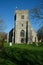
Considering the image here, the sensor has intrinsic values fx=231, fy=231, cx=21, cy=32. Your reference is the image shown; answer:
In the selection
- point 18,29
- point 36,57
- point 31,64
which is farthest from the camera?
point 18,29

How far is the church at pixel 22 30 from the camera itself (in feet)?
269

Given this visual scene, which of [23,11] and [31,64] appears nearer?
[31,64]

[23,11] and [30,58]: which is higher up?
[23,11]

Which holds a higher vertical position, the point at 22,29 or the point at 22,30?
the point at 22,29

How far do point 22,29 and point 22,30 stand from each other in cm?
36

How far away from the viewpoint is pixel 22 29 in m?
82.2

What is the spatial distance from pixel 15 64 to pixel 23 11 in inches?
2867

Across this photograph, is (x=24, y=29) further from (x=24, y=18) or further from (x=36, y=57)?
(x=36, y=57)

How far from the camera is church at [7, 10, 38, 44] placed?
269 feet

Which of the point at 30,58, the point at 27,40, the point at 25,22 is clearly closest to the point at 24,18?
the point at 25,22

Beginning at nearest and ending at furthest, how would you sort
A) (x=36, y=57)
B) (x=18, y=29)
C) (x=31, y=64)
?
(x=31, y=64), (x=36, y=57), (x=18, y=29)

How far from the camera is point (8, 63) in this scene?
1134cm

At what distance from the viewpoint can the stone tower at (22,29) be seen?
269ft

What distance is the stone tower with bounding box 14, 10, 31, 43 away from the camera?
82000 mm
